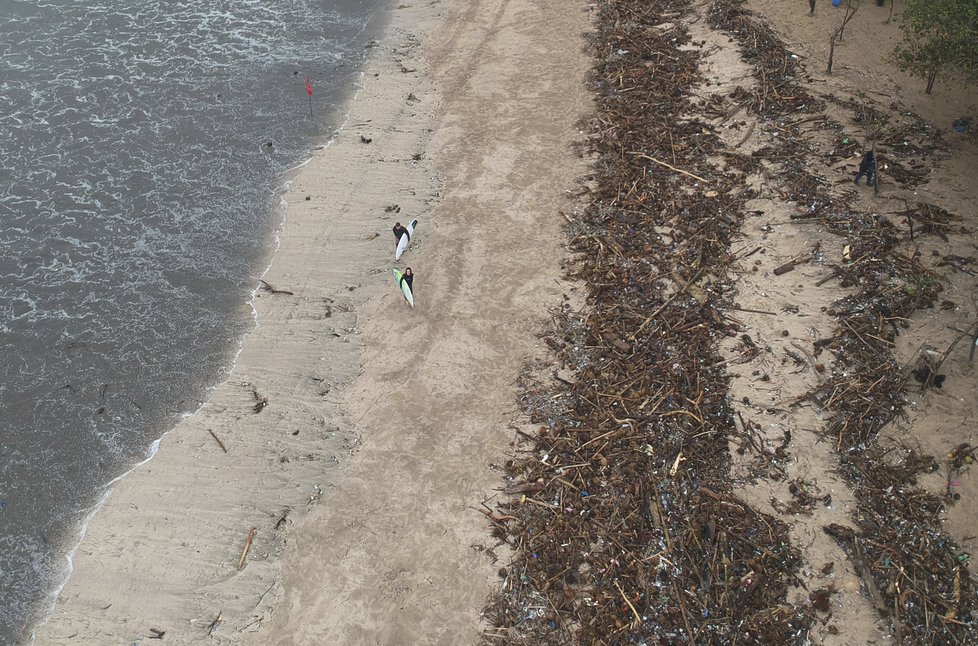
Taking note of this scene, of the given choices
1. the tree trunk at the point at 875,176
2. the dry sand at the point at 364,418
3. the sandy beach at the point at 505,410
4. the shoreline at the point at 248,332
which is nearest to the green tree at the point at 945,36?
the sandy beach at the point at 505,410

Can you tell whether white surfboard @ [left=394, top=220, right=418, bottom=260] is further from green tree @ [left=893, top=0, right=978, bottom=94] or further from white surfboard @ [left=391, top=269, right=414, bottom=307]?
green tree @ [left=893, top=0, right=978, bottom=94]

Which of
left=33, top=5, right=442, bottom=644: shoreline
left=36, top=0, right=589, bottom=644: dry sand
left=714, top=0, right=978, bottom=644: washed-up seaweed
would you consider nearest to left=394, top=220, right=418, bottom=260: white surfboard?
left=36, top=0, right=589, bottom=644: dry sand

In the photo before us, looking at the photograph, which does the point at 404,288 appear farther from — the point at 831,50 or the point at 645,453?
the point at 831,50

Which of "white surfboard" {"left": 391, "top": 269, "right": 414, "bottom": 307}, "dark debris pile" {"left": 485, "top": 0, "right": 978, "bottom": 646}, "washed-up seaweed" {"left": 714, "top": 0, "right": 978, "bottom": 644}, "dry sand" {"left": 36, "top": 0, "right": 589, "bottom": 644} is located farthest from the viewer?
"white surfboard" {"left": 391, "top": 269, "right": 414, "bottom": 307}

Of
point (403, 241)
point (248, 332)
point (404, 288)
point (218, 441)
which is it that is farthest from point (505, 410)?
point (248, 332)

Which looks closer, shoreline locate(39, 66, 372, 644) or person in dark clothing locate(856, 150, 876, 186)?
shoreline locate(39, 66, 372, 644)

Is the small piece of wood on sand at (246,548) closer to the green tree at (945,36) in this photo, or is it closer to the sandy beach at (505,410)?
the sandy beach at (505,410)

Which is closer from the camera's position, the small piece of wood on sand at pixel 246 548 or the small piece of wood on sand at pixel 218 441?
the small piece of wood on sand at pixel 246 548
